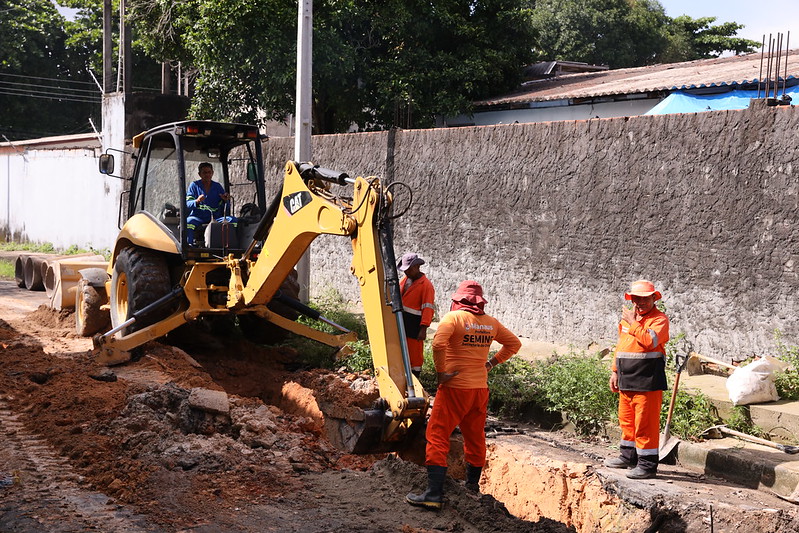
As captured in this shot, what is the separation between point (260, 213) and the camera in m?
9.69

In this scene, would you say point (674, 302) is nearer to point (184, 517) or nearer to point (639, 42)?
point (184, 517)

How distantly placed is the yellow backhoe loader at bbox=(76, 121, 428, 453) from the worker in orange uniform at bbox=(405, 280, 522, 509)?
0.76 feet

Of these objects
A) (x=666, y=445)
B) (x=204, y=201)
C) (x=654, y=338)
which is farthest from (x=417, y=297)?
(x=204, y=201)

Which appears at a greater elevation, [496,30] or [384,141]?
[496,30]

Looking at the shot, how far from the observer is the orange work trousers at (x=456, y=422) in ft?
19.8

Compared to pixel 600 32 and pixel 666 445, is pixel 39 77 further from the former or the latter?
pixel 666 445

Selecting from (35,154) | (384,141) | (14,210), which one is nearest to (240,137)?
(384,141)

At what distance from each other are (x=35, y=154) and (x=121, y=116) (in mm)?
4999

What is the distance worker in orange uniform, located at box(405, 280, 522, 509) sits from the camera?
6176 millimetres

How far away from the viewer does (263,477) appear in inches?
249

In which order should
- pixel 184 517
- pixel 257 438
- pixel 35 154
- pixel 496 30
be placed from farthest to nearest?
pixel 35 154
pixel 496 30
pixel 257 438
pixel 184 517

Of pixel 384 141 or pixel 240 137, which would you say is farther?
pixel 384 141

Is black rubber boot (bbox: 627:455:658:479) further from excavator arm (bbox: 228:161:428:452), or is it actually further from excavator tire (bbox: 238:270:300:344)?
excavator tire (bbox: 238:270:300:344)

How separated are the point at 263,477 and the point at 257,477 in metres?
0.04
